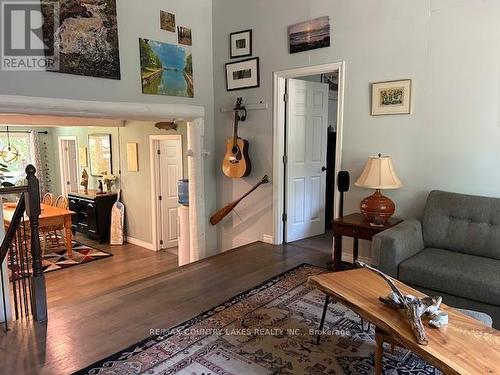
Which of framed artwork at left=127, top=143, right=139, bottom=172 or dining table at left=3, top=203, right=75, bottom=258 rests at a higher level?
framed artwork at left=127, top=143, right=139, bottom=172

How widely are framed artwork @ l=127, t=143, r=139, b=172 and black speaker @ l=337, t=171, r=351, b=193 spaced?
451 centimetres

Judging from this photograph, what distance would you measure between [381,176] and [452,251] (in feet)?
2.71

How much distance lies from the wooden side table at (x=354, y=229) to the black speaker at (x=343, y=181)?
0.29 meters

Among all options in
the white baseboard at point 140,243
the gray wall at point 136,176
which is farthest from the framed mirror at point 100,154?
the white baseboard at point 140,243

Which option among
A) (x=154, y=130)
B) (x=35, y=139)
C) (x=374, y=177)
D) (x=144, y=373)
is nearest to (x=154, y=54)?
(x=154, y=130)

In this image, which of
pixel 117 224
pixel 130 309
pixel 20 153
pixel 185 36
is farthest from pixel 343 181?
pixel 20 153

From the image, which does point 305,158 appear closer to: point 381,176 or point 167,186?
point 381,176

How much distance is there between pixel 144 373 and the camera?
2125 mm

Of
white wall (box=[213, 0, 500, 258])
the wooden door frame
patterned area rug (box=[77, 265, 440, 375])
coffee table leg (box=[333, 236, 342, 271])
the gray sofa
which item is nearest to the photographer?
patterned area rug (box=[77, 265, 440, 375])

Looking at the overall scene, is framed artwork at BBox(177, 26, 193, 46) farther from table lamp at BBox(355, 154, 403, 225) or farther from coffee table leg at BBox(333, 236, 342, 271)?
coffee table leg at BBox(333, 236, 342, 271)

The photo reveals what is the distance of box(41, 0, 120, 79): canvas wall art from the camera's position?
352cm

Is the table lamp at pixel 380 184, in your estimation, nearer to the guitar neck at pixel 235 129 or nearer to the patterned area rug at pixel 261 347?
the patterned area rug at pixel 261 347

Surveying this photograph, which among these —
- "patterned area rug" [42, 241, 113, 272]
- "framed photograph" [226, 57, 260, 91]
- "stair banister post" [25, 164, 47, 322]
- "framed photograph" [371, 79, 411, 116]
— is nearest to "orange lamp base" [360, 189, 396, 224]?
"framed photograph" [371, 79, 411, 116]

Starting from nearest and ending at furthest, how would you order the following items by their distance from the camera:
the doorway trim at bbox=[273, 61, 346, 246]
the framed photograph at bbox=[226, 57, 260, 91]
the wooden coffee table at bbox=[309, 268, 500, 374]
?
the wooden coffee table at bbox=[309, 268, 500, 374] → the doorway trim at bbox=[273, 61, 346, 246] → the framed photograph at bbox=[226, 57, 260, 91]
